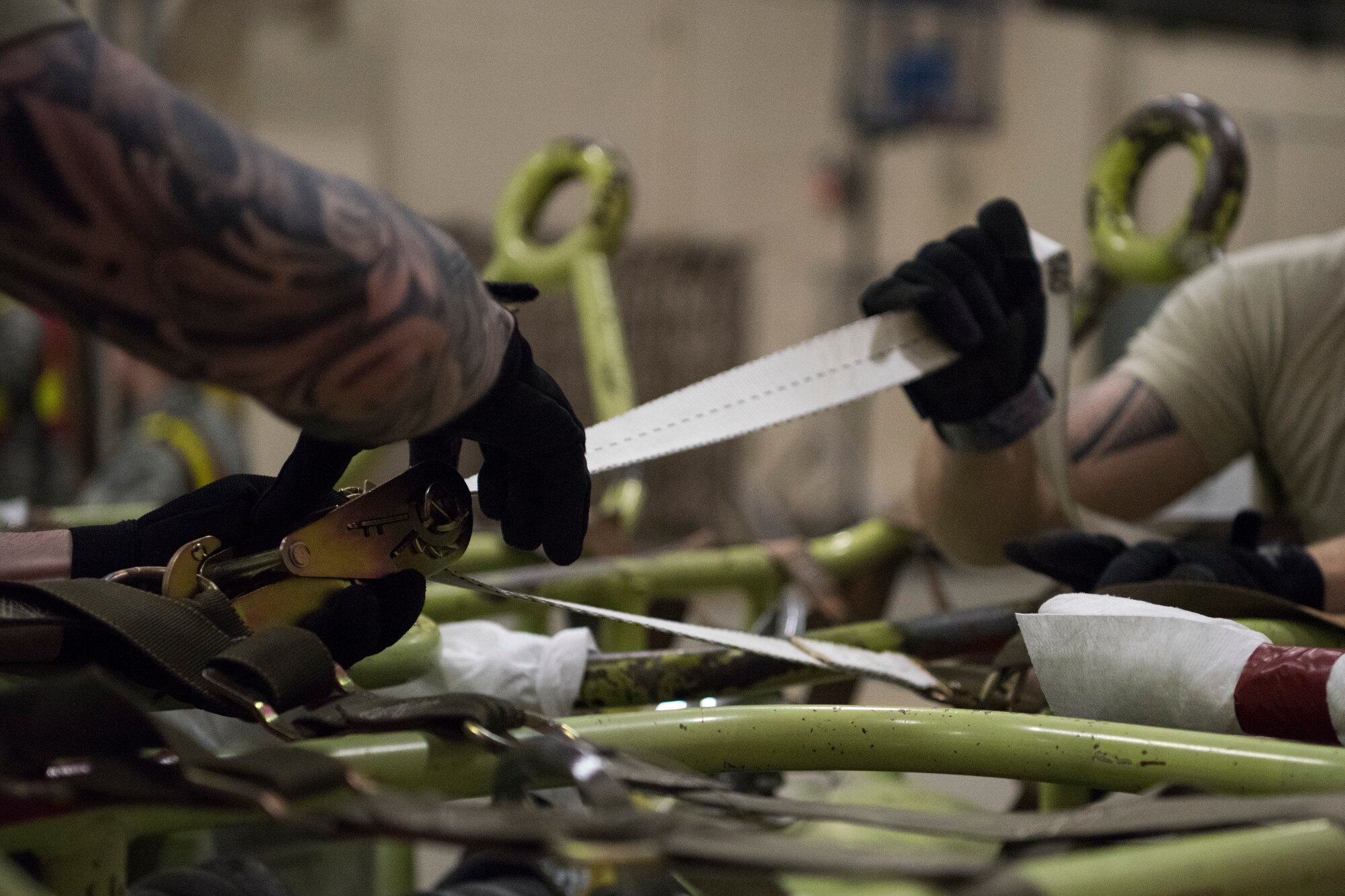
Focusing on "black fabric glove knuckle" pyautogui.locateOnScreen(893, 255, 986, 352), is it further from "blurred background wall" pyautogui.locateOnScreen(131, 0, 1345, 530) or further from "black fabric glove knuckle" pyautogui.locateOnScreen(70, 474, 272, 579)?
"blurred background wall" pyautogui.locateOnScreen(131, 0, 1345, 530)

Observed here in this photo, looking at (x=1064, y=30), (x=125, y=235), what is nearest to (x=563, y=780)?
(x=125, y=235)

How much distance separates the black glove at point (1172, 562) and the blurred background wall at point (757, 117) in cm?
398

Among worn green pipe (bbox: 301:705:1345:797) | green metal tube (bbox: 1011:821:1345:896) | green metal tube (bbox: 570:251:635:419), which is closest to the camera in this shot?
green metal tube (bbox: 1011:821:1345:896)

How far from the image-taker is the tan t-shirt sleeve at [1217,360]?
1309 mm

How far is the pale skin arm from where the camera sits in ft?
3.83

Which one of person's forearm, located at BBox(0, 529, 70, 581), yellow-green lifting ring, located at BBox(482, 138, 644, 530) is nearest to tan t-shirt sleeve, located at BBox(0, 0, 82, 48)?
person's forearm, located at BBox(0, 529, 70, 581)

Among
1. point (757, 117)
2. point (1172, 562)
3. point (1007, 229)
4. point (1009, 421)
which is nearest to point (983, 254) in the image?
point (1007, 229)

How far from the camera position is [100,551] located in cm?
67

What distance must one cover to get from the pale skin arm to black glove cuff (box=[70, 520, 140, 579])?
730 millimetres

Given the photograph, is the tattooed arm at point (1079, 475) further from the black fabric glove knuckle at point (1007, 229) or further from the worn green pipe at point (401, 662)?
the worn green pipe at point (401, 662)

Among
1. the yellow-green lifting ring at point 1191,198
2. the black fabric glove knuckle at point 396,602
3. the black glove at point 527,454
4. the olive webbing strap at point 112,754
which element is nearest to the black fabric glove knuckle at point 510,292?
the black glove at point 527,454

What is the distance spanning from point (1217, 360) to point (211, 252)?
44.9 inches

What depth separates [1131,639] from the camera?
626 millimetres

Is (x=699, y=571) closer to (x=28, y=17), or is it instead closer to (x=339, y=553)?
(x=339, y=553)
